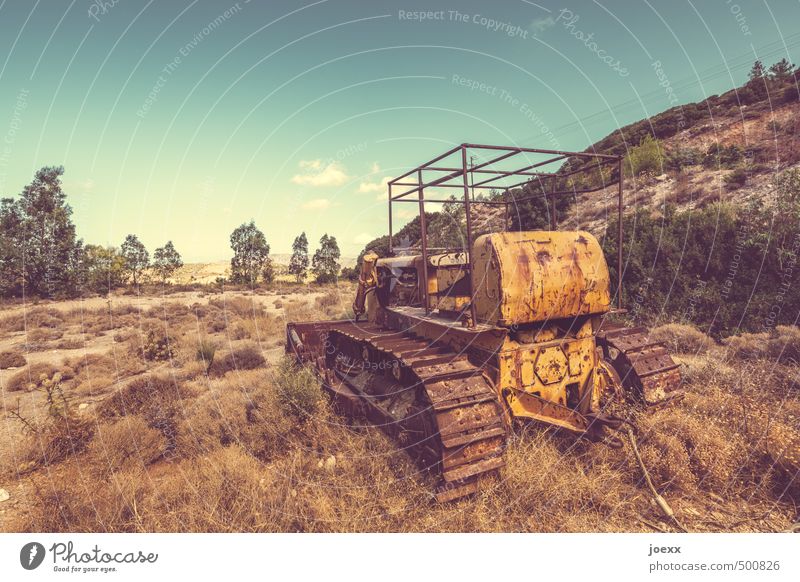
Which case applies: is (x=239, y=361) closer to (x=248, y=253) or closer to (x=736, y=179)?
(x=736, y=179)

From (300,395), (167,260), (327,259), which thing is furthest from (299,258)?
(300,395)

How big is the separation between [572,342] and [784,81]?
3633 centimetres

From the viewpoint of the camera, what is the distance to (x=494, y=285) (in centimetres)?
416

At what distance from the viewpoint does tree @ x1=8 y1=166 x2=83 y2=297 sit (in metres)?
22.1

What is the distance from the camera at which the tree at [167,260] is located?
1645 inches

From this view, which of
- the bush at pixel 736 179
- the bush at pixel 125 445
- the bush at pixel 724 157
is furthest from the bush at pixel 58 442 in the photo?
the bush at pixel 724 157

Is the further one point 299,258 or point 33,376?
point 299,258

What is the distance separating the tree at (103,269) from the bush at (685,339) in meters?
33.1

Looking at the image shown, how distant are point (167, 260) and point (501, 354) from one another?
47.1 metres

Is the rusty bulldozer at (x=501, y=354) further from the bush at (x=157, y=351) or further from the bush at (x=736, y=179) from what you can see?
the bush at (x=736, y=179)

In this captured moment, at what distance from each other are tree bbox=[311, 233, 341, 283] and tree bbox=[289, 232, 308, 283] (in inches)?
65.2

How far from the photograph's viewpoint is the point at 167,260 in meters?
42.6
